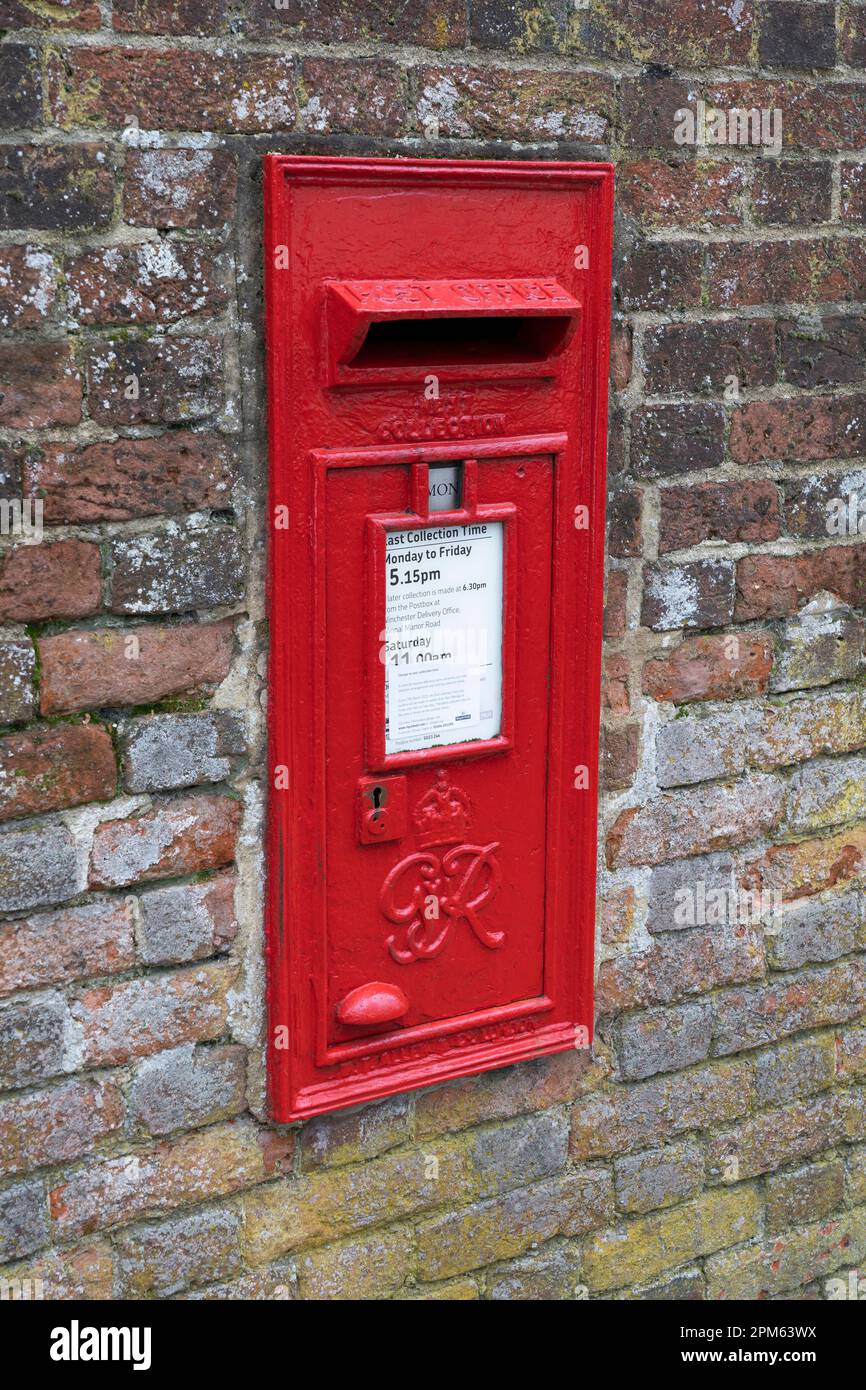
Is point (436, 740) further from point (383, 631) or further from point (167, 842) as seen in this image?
point (167, 842)

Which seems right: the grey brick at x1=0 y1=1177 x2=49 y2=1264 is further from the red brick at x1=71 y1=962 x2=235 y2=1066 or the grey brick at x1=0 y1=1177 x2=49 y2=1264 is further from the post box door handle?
the post box door handle

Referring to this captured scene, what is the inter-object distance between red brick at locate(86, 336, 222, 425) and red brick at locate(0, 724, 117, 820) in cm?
37

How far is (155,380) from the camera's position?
1.67 m

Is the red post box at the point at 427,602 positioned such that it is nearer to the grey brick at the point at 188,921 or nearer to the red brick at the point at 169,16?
the grey brick at the point at 188,921

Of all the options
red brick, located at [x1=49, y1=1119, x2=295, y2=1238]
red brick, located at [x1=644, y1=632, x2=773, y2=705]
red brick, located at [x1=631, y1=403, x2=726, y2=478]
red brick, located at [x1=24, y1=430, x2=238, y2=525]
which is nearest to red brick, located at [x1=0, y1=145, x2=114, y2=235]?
red brick, located at [x1=24, y1=430, x2=238, y2=525]

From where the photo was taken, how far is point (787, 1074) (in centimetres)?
242

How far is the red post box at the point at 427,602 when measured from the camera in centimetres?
171

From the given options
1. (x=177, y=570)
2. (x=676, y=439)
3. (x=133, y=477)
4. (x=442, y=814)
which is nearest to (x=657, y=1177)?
(x=442, y=814)

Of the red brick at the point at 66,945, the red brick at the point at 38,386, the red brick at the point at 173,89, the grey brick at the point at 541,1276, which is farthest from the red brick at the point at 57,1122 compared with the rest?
the red brick at the point at 173,89

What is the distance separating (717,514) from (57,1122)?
124 centimetres

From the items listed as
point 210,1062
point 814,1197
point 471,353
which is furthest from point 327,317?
point 814,1197

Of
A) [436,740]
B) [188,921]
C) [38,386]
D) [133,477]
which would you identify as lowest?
[188,921]

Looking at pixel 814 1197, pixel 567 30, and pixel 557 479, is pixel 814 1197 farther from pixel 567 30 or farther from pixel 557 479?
pixel 567 30

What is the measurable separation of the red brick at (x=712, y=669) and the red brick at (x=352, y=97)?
85 centimetres
